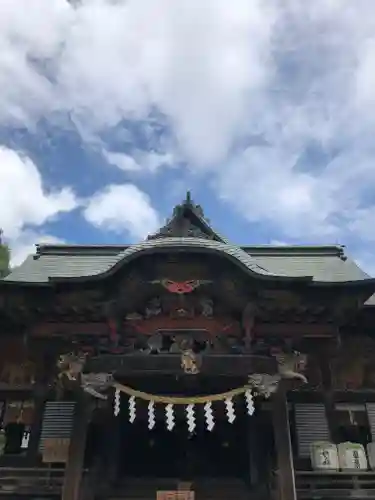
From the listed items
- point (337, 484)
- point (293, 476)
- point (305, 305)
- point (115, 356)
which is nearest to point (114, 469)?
point (115, 356)

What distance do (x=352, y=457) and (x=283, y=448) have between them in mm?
1535

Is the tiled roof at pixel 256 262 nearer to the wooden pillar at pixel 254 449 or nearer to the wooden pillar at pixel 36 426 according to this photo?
the wooden pillar at pixel 36 426

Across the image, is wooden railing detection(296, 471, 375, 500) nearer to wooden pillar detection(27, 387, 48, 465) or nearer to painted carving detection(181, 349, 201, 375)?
painted carving detection(181, 349, 201, 375)

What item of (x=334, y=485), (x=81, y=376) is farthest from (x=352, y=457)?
(x=81, y=376)

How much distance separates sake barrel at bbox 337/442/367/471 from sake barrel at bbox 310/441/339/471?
0.36ft

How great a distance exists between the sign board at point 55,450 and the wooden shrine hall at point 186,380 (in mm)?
20

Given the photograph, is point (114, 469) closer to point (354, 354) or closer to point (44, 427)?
point (44, 427)

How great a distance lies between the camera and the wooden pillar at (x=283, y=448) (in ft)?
25.7

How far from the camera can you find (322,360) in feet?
31.3

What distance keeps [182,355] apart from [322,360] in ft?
9.39

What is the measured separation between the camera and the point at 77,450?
27.1ft

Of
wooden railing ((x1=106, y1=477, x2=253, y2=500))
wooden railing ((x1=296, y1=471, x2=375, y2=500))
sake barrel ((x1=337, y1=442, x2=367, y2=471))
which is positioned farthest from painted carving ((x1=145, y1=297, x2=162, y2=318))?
sake barrel ((x1=337, y1=442, x2=367, y2=471))

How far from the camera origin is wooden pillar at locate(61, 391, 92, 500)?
7.89 m

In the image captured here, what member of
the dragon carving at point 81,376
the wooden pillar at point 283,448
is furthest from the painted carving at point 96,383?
the wooden pillar at point 283,448
